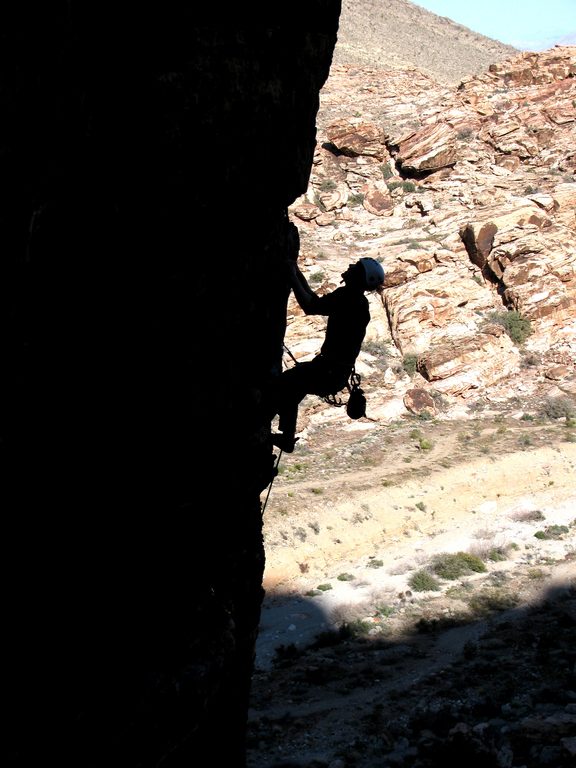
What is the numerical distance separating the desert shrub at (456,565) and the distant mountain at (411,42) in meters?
48.1

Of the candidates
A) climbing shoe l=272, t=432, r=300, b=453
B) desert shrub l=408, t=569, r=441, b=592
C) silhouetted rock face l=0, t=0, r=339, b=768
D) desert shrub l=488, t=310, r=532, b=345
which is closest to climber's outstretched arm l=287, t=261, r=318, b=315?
silhouetted rock face l=0, t=0, r=339, b=768

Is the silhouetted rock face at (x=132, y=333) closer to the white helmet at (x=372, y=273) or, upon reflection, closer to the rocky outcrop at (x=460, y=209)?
the white helmet at (x=372, y=273)

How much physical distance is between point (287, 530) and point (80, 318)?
13.9m

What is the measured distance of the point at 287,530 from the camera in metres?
A: 17.4

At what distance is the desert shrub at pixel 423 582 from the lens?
A: 15594 mm

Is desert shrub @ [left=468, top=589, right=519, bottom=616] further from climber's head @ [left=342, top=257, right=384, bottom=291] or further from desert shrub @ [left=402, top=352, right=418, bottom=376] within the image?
desert shrub @ [left=402, top=352, right=418, bottom=376]

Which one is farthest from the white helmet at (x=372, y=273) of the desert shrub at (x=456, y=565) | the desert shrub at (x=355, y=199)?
the desert shrub at (x=355, y=199)

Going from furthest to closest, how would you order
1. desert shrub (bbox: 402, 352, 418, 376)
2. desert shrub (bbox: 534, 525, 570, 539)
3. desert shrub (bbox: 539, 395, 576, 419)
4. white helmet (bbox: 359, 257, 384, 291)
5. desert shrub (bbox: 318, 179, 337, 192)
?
desert shrub (bbox: 318, 179, 337, 192)
desert shrub (bbox: 402, 352, 418, 376)
desert shrub (bbox: 539, 395, 576, 419)
desert shrub (bbox: 534, 525, 570, 539)
white helmet (bbox: 359, 257, 384, 291)

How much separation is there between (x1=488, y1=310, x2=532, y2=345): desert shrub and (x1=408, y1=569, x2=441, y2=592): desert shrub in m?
11.0

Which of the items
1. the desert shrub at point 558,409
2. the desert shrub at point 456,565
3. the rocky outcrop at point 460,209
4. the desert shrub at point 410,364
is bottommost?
the desert shrub at point 456,565

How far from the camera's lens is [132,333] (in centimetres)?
438

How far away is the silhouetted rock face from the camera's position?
3617 mm

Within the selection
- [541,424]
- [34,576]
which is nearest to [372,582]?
[541,424]

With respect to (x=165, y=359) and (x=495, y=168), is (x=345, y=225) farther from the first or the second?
(x=165, y=359)
